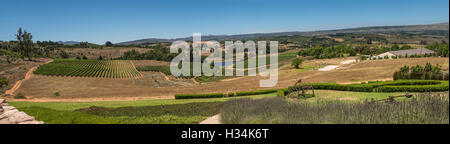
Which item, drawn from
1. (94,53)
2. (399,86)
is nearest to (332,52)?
(399,86)

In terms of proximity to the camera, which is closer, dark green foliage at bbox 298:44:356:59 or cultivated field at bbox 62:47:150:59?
dark green foliage at bbox 298:44:356:59

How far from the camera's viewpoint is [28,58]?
320 feet

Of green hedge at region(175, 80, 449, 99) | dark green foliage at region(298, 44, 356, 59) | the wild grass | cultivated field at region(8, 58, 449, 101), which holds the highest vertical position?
dark green foliage at region(298, 44, 356, 59)

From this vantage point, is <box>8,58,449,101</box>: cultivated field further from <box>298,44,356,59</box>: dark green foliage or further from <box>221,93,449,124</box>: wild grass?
<box>298,44,356,59</box>: dark green foliage

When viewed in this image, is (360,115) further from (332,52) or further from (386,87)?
(332,52)

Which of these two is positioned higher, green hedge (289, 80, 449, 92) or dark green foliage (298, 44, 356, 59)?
dark green foliage (298, 44, 356, 59)

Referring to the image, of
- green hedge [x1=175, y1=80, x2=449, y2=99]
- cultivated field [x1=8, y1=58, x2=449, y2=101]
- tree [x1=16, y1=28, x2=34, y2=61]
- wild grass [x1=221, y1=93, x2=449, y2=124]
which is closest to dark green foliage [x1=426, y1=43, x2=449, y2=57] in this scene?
cultivated field [x1=8, y1=58, x2=449, y2=101]

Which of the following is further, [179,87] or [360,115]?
[179,87]

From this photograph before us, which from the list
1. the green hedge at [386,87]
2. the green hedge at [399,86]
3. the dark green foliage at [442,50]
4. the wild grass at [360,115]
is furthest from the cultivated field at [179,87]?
the wild grass at [360,115]

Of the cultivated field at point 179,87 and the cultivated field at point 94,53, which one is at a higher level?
the cultivated field at point 94,53

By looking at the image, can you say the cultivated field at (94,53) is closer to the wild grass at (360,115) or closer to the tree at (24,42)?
the tree at (24,42)
